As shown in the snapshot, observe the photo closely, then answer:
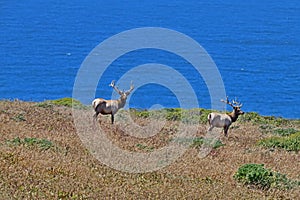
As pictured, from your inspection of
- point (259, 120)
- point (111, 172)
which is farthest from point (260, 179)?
point (259, 120)

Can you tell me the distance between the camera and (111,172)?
38.5 ft

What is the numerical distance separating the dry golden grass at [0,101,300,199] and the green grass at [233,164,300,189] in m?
0.24

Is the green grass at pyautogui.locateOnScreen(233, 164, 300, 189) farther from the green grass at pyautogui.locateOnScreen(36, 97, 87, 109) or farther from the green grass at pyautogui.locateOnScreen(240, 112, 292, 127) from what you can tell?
A: the green grass at pyautogui.locateOnScreen(240, 112, 292, 127)

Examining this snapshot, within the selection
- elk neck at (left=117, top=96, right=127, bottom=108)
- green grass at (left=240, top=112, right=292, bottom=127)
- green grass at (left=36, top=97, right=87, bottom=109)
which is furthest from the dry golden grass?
green grass at (left=240, top=112, right=292, bottom=127)

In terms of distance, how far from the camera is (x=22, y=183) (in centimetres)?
934

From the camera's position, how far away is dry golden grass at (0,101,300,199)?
9.45m

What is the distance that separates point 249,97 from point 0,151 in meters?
72.7

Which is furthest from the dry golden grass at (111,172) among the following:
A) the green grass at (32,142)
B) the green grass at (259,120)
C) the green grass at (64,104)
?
the green grass at (259,120)

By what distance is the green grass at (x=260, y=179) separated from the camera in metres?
12.4

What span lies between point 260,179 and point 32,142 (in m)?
5.45

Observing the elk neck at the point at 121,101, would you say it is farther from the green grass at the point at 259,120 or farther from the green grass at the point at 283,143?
the green grass at the point at 259,120

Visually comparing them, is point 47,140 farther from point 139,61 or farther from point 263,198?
point 139,61

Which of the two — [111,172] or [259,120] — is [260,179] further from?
[259,120]

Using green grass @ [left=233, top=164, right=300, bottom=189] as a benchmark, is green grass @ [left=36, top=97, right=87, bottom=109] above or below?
above
